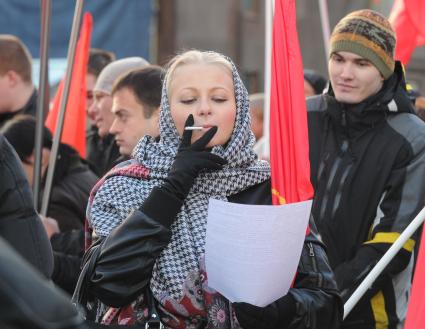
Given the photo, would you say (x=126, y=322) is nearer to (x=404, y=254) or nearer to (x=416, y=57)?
(x=404, y=254)

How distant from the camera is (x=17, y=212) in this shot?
332cm

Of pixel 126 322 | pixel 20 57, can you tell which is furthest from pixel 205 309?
pixel 20 57

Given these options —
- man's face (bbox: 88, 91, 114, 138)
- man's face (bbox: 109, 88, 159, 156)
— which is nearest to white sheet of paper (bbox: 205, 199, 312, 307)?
man's face (bbox: 109, 88, 159, 156)

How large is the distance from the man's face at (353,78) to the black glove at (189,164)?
4.90 ft

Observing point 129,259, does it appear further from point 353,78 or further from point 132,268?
point 353,78

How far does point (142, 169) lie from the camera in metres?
3.36

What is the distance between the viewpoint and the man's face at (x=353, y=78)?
15.3 ft

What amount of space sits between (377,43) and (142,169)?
172cm

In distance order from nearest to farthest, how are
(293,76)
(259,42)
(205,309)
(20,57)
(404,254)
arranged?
(205,309)
(293,76)
(404,254)
(20,57)
(259,42)

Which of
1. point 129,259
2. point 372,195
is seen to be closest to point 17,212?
point 129,259

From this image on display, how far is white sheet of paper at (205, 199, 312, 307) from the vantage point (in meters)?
3.12

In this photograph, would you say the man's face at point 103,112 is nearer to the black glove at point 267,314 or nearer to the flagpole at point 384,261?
the flagpole at point 384,261

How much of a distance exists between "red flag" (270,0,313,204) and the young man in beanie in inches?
30.5

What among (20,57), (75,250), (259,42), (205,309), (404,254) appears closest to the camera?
(205,309)
